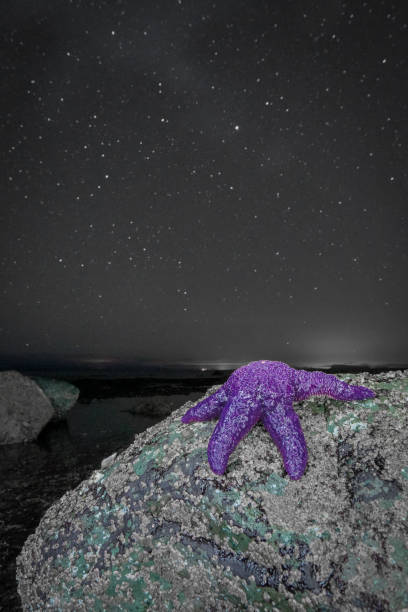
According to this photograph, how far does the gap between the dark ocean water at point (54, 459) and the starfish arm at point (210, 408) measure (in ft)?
9.83

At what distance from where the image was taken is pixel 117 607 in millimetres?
3100

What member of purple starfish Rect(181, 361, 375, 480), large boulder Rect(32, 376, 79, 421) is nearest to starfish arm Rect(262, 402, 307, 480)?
purple starfish Rect(181, 361, 375, 480)

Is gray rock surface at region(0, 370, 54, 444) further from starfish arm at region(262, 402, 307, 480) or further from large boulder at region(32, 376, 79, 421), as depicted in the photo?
starfish arm at region(262, 402, 307, 480)

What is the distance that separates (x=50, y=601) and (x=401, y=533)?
3.11 metres

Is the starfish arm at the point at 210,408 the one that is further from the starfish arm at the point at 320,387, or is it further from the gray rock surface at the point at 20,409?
the gray rock surface at the point at 20,409

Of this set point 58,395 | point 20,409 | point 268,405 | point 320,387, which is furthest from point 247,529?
point 58,395

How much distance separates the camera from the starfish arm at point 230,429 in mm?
3127

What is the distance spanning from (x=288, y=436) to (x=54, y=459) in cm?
982

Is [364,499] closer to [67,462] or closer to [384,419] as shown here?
[384,419]

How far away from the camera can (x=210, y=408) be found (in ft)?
11.7

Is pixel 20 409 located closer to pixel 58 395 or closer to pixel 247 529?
pixel 58 395

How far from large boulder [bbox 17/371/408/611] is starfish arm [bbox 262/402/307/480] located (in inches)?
7.8

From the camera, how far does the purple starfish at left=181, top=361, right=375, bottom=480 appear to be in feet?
10.0

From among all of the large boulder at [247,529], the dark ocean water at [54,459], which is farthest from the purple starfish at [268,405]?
the dark ocean water at [54,459]
